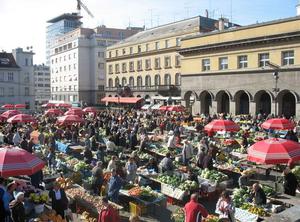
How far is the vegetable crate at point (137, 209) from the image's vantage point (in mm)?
12781

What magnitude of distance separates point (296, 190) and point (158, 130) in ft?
63.3

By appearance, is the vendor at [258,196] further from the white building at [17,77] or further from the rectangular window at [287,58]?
the white building at [17,77]

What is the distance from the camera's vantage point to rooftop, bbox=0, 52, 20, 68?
7006cm

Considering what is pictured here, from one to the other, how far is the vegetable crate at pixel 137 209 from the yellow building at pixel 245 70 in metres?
26.0

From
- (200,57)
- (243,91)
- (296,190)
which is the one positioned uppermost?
(200,57)

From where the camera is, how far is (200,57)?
4816 centimetres

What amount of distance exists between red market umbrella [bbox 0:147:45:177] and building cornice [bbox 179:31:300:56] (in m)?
32.4

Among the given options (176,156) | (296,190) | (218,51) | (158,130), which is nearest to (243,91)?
(218,51)

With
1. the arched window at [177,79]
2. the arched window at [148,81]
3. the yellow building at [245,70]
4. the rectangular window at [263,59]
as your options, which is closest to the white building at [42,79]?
the arched window at [148,81]

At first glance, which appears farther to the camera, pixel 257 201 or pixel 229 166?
pixel 229 166

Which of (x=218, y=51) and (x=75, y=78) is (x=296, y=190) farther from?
(x=75, y=78)

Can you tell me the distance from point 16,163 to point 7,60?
65.1 metres

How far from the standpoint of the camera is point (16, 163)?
11.2 meters

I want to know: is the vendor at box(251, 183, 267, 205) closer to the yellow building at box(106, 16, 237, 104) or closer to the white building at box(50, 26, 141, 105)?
the yellow building at box(106, 16, 237, 104)
